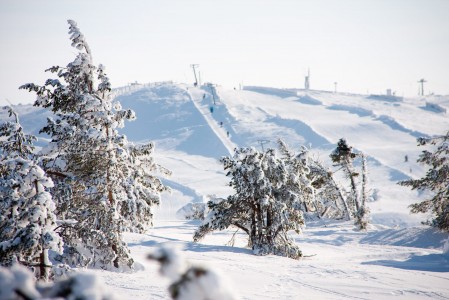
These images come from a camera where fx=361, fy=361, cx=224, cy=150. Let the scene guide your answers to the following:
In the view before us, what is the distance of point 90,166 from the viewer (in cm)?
1370

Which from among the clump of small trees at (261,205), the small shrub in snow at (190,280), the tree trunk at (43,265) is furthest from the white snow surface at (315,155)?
the tree trunk at (43,265)

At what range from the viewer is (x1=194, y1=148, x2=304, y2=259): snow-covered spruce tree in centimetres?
2019

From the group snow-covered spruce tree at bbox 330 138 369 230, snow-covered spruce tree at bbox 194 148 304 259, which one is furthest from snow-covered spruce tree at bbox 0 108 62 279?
snow-covered spruce tree at bbox 330 138 369 230

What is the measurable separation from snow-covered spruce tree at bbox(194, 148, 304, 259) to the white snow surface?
56.9 inches

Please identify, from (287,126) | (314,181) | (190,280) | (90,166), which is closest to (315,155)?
(287,126)

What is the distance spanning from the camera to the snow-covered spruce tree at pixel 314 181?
31734 mm

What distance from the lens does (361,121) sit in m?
93.5

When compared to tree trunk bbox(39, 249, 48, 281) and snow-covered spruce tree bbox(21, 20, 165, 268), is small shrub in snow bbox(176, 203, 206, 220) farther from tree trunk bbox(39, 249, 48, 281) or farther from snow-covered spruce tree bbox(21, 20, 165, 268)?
tree trunk bbox(39, 249, 48, 281)

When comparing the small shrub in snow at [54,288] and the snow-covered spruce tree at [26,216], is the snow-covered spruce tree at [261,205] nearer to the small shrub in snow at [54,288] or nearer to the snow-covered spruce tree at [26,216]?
the snow-covered spruce tree at [26,216]

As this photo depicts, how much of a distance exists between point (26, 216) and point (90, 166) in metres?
4.45

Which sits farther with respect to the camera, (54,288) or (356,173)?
(356,173)

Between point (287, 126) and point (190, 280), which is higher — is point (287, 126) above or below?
above

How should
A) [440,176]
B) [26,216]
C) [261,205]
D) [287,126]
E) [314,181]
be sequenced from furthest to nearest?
[287,126]
[314,181]
[440,176]
[261,205]
[26,216]

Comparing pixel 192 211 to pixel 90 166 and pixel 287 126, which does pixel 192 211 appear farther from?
pixel 287 126
